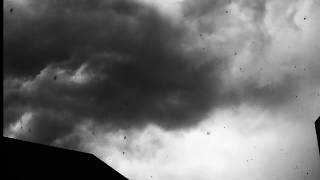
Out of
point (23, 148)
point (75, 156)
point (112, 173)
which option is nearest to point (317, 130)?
point (112, 173)

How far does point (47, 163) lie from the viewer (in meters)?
19.9

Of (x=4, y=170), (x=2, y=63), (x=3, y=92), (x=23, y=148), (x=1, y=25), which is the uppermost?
(x=1, y=25)

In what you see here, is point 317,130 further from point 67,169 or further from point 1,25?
point 1,25

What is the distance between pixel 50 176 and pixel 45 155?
1.23m

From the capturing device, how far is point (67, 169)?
20641 millimetres

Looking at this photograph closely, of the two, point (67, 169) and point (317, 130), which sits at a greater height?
point (317, 130)

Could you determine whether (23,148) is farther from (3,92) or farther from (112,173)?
(112,173)

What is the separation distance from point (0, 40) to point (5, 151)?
5156 millimetres

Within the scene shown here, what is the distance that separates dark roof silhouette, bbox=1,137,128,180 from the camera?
60.3ft

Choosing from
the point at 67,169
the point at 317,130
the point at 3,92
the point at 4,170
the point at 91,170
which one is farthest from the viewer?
the point at 317,130

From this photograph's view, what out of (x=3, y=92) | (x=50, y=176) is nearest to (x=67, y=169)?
(x=50, y=176)

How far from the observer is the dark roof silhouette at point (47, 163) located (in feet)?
60.3

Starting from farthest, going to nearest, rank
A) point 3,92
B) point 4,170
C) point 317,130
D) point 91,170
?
point 317,130, point 91,170, point 3,92, point 4,170

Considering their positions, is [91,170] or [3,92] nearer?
[3,92]
